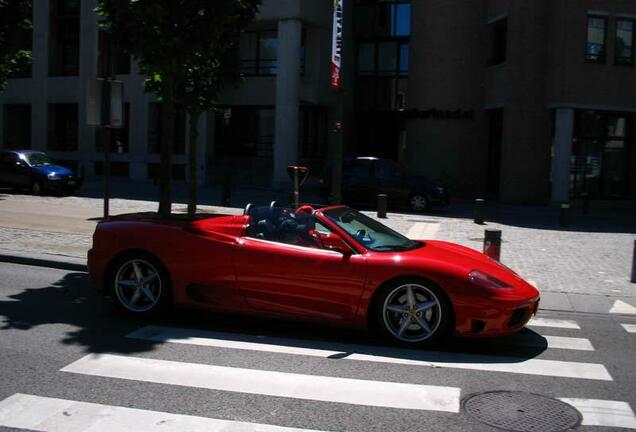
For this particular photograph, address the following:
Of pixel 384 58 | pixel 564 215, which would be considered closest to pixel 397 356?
pixel 564 215

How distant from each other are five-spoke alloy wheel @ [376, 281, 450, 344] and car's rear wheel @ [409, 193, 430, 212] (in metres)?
16.5

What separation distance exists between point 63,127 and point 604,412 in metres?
37.1

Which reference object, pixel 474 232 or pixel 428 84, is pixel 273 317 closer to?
pixel 474 232

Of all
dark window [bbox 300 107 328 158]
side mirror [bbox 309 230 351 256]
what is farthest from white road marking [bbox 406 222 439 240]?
dark window [bbox 300 107 328 158]

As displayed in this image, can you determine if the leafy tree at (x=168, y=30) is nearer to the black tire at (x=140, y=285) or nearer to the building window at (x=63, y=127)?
the black tire at (x=140, y=285)

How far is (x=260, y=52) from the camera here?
32.3 metres

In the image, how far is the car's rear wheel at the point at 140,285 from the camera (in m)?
7.14

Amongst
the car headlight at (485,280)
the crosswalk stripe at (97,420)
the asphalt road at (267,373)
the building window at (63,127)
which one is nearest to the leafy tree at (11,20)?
the asphalt road at (267,373)

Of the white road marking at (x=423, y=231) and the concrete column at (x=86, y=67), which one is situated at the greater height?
the concrete column at (x=86, y=67)

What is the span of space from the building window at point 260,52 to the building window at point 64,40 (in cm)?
1025

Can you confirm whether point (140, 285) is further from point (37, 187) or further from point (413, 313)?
point (37, 187)

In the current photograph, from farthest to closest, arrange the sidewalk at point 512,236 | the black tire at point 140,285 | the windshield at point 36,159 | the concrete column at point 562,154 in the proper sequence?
the concrete column at point 562,154, the windshield at point 36,159, the sidewalk at point 512,236, the black tire at point 140,285

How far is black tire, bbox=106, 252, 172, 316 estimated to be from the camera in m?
7.14

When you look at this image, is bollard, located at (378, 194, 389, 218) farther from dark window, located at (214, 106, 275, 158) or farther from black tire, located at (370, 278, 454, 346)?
dark window, located at (214, 106, 275, 158)
